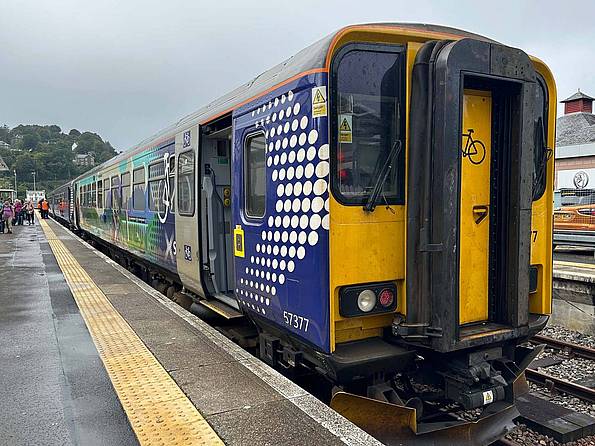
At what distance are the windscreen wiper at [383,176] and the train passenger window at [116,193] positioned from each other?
371 inches

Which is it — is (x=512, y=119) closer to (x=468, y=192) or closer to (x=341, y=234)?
(x=468, y=192)

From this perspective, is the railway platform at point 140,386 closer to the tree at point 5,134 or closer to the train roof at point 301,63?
the train roof at point 301,63

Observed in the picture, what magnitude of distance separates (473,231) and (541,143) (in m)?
1.11

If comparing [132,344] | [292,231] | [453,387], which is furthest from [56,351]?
[453,387]

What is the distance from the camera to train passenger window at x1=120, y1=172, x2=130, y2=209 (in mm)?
10977

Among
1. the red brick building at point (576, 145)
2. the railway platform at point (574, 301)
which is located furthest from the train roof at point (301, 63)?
the red brick building at point (576, 145)

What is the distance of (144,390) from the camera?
403cm

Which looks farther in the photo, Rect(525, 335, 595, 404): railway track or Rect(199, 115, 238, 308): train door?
Rect(199, 115, 238, 308): train door

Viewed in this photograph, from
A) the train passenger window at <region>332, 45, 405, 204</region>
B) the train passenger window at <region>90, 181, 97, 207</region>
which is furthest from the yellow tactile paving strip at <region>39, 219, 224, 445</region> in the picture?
the train passenger window at <region>90, 181, 97, 207</region>

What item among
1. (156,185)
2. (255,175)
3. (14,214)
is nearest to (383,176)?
(255,175)

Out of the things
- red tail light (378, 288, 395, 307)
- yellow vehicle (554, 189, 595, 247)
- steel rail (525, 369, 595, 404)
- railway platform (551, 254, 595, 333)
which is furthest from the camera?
yellow vehicle (554, 189, 595, 247)

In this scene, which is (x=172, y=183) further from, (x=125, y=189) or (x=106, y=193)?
(x=106, y=193)

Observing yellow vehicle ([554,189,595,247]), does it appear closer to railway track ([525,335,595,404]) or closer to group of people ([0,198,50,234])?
railway track ([525,335,595,404])

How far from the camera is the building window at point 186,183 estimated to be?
6461 mm
